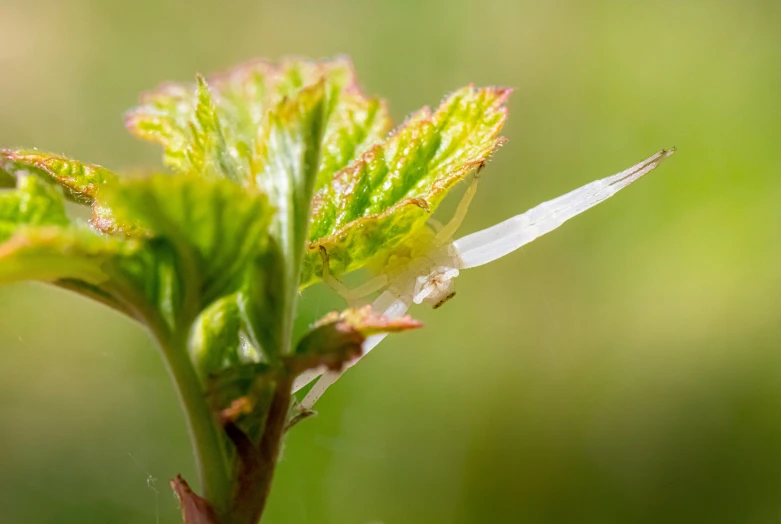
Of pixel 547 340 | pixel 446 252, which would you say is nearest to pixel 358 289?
pixel 446 252

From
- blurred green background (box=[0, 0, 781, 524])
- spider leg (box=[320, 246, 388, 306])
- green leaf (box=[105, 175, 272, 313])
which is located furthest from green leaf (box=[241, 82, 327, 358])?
blurred green background (box=[0, 0, 781, 524])

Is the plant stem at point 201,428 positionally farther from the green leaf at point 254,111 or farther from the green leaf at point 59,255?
the green leaf at point 254,111

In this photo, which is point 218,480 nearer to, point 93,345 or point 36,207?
point 36,207

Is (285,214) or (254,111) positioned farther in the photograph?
(254,111)

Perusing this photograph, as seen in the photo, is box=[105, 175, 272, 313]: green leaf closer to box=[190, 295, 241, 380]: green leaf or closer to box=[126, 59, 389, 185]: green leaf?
box=[190, 295, 241, 380]: green leaf

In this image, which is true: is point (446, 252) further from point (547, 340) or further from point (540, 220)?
point (547, 340)

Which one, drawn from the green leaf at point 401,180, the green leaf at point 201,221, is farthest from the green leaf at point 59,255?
the green leaf at point 401,180

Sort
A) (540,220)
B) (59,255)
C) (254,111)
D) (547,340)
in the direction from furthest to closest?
(547,340) < (254,111) < (540,220) < (59,255)
